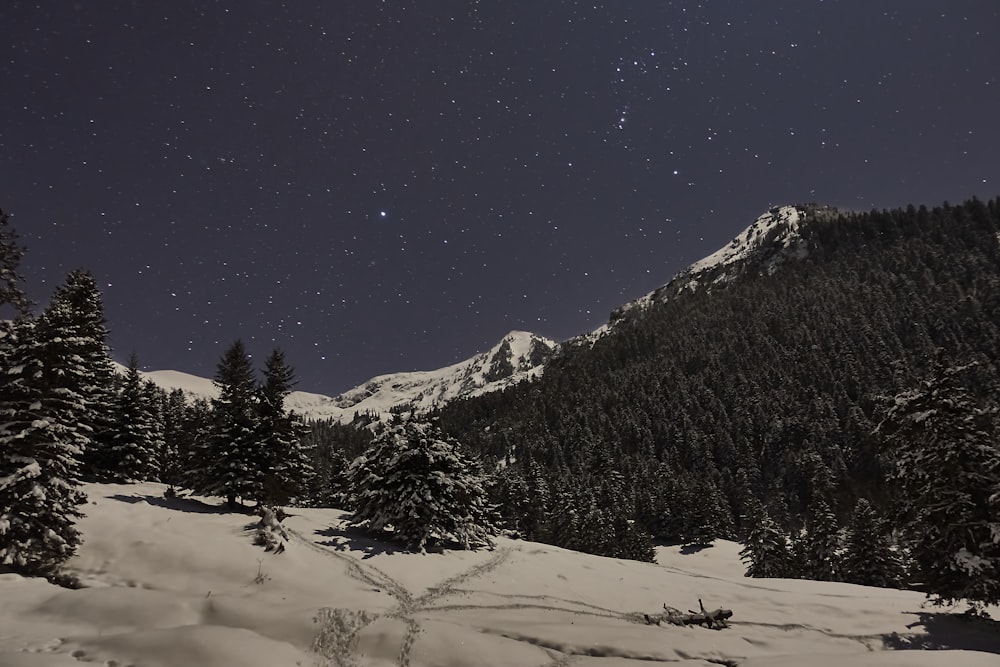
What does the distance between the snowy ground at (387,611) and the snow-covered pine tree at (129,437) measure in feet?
26.2

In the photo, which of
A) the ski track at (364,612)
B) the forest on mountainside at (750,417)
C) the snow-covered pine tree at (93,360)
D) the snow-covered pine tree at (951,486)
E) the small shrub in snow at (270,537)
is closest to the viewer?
the ski track at (364,612)

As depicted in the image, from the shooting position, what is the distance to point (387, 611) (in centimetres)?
1481

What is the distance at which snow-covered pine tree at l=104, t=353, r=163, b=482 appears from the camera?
31750 millimetres

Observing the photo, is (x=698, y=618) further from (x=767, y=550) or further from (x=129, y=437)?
(x=767, y=550)

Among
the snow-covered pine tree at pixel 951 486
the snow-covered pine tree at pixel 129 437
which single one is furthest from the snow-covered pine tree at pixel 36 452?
the snow-covered pine tree at pixel 951 486

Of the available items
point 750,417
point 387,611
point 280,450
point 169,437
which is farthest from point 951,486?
point 750,417

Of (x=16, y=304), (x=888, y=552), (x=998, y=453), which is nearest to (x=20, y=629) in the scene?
(x=16, y=304)

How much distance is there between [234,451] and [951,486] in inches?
1210

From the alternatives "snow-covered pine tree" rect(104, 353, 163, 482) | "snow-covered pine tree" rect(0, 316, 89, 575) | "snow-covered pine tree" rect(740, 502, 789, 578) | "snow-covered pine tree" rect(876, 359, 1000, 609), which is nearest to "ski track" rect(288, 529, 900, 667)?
"snow-covered pine tree" rect(876, 359, 1000, 609)

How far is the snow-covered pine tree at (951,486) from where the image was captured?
1513 centimetres

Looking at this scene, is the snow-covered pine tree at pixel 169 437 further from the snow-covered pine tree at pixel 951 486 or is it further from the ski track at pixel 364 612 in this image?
the snow-covered pine tree at pixel 951 486

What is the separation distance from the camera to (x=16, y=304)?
14367 millimetres

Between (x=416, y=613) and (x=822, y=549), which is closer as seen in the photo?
(x=416, y=613)

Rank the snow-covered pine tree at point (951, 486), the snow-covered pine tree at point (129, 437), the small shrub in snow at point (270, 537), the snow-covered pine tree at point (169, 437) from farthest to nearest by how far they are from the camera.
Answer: the snow-covered pine tree at point (169, 437) → the snow-covered pine tree at point (129, 437) → the small shrub in snow at point (270, 537) → the snow-covered pine tree at point (951, 486)
